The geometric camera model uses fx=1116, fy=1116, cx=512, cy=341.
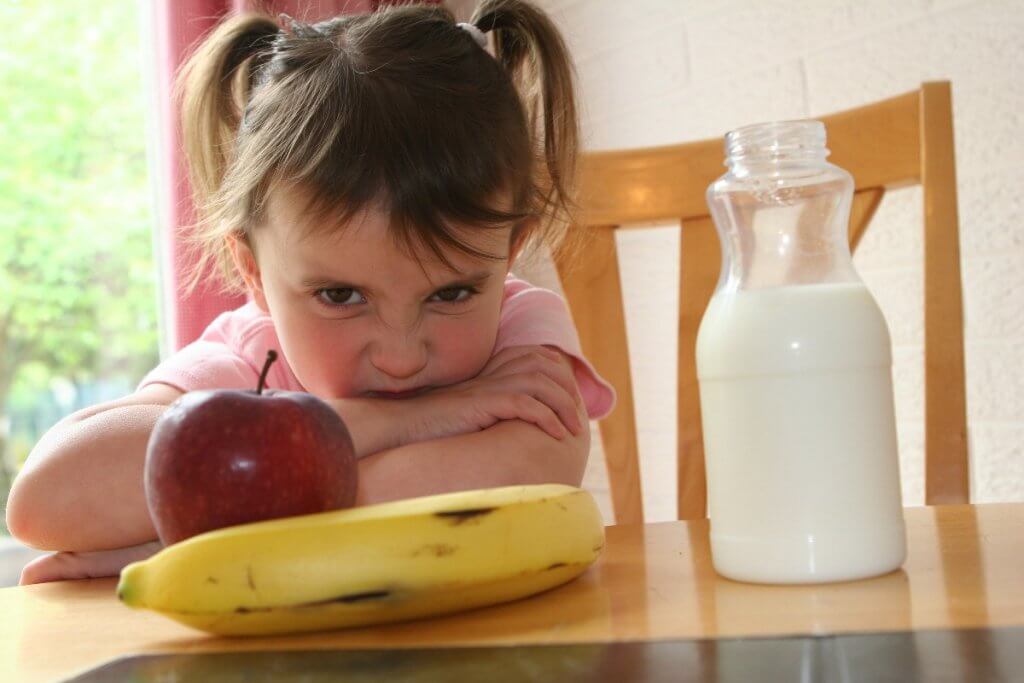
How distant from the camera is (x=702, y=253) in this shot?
1.18 m

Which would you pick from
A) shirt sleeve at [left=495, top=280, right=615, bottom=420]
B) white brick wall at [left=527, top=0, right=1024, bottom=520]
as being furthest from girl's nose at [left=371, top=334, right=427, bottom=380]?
white brick wall at [left=527, top=0, right=1024, bottom=520]

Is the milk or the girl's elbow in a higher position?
the milk

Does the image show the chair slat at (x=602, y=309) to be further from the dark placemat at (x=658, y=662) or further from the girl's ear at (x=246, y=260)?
the dark placemat at (x=658, y=662)

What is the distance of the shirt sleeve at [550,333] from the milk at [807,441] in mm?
518

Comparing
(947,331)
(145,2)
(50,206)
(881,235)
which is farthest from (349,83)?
(50,206)

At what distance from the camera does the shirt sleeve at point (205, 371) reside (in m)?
1.01

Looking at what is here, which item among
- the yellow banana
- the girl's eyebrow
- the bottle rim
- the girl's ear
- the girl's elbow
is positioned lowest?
the girl's elbow

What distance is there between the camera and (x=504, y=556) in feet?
1.58

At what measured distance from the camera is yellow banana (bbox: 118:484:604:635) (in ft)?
1.48

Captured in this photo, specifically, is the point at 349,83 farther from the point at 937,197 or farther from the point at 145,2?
the point at 145,2

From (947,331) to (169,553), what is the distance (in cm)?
76

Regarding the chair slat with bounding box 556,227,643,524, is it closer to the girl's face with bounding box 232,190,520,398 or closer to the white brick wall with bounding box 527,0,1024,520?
the girl's face with bounding box 232,190,520,398

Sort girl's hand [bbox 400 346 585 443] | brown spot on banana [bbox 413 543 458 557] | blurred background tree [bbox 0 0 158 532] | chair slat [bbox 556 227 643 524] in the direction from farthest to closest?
blurred background tree [bbox 0 0 158 532] → chair slat [bbox 556 227 643 524] → girl's hand [bbox 400 346 585 443] → brown spot on banana [bbox 413 543 458 557]

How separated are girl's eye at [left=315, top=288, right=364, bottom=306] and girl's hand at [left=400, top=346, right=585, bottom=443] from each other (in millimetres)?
96
